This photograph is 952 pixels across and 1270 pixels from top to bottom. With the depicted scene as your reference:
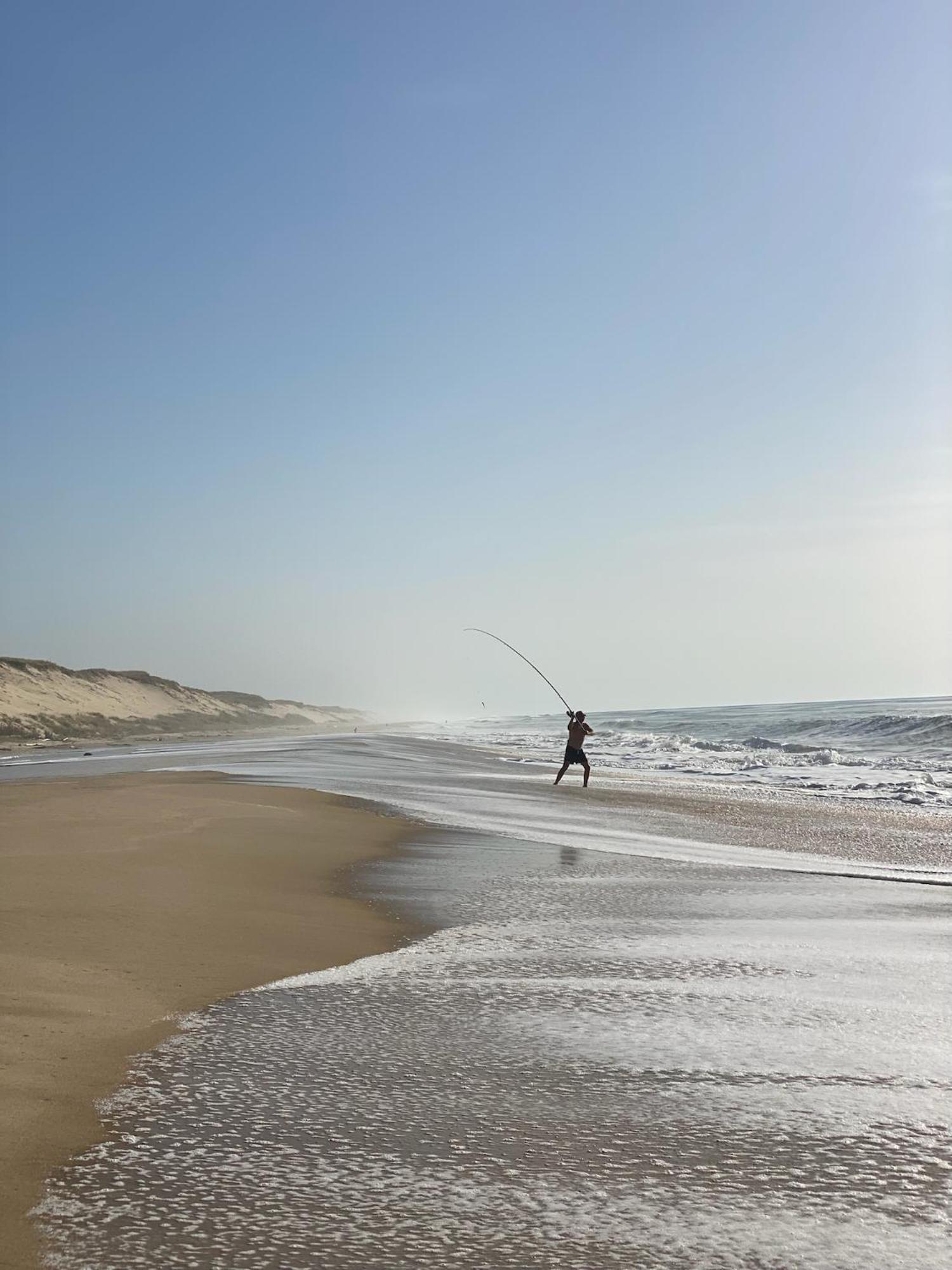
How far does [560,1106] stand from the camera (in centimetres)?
289

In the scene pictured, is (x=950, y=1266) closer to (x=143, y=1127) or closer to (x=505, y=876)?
(x=143, y=1127)

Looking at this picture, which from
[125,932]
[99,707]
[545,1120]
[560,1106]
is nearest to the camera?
[545,1120]

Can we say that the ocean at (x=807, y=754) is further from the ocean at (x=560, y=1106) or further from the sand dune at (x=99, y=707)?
the sand dune at (x=99, y=707)

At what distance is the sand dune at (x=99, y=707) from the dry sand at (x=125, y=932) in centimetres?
4483

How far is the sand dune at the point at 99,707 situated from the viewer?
54812mm

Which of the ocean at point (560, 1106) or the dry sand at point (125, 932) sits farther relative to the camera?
the dry sand at point (125, 932)

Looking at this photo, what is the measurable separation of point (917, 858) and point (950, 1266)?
8381 millimetres

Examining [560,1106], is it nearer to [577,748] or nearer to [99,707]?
[577,748]

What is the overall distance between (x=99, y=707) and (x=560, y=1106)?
67817 mm

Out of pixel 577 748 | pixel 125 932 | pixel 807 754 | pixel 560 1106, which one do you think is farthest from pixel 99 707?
pixel 560 1106

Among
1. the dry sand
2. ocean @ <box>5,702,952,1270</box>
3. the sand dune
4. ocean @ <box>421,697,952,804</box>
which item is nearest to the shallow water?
ocean @ <box>5,702,952,1270</box>

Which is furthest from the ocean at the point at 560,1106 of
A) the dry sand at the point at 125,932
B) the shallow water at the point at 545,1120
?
the dry sand at the point at 125,932

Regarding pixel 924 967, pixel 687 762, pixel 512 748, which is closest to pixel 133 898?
pixel 924 967

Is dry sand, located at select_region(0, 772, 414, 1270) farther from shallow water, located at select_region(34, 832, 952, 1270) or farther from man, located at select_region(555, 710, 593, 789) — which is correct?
man, located at select_region(555, 710, 593, 789)
